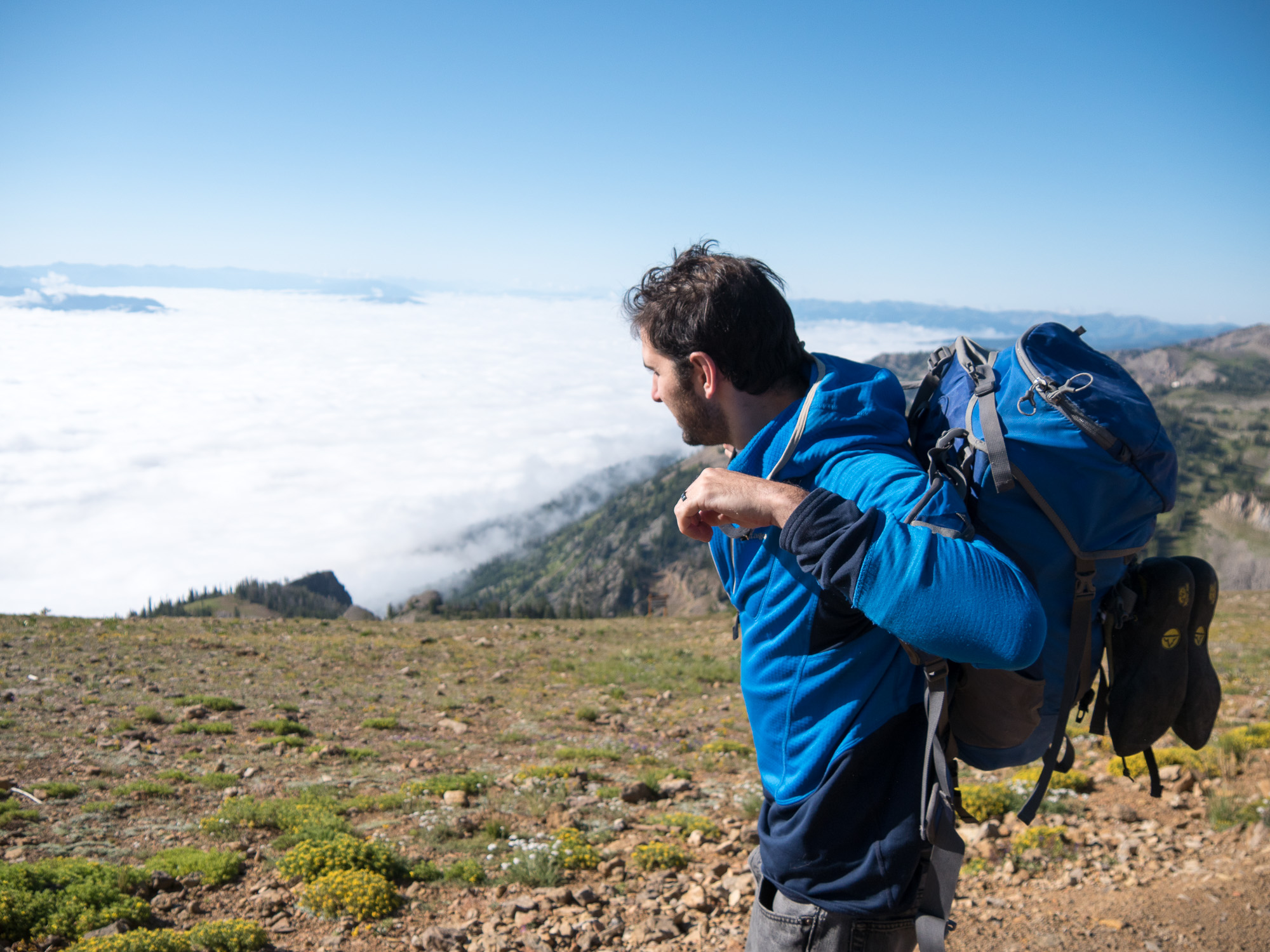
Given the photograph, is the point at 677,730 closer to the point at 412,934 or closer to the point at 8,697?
the point at 412,934

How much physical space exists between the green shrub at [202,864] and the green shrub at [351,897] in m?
0.90

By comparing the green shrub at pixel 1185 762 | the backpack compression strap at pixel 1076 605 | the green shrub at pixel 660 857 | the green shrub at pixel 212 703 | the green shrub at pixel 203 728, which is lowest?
the green shrub at pixel 212 703

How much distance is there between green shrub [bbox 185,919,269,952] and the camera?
203 inches

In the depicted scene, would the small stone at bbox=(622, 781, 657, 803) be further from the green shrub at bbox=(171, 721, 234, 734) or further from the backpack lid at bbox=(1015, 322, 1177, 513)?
the backpack lid at bbox=(1015, 322, 1177, 513)

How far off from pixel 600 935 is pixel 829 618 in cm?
468

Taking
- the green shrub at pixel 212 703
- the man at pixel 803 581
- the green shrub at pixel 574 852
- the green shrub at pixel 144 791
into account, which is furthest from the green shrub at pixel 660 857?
the green shrub at pixel 212 703

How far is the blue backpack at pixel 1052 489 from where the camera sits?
2021 mm

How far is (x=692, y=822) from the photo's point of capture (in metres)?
7.76

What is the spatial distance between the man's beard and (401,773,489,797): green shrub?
317 inches

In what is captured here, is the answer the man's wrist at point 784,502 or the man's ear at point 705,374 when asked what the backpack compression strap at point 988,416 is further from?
the man's ear at point 705,374

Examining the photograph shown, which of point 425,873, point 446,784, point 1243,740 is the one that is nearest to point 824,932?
point 425,873

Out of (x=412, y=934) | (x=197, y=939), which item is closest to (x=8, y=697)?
(x=197, y=939)

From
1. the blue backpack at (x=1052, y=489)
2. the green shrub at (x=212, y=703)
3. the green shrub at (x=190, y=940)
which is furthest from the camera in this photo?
the green shrub at (x=212, y=703)

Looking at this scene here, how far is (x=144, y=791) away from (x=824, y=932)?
371 inches
